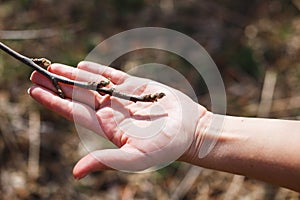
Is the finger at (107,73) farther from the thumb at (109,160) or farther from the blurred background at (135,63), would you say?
the blurred background at (135,63)

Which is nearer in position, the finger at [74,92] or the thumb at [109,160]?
the thumb at [109,160]

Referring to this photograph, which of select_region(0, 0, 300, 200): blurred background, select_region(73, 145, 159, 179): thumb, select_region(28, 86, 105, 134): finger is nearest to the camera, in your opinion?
select_region(73, 145, 159, 179): thumb

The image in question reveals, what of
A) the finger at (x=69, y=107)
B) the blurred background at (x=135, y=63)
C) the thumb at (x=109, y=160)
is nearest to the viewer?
the thumb at (x=109, y=160)

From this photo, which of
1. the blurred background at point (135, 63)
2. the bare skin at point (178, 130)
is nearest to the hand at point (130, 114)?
the bare skin at point (178, 130)

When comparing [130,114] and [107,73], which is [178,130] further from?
[107,73]

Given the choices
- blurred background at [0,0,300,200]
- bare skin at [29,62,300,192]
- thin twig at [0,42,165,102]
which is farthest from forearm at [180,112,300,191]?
blurred background at [0,0,300,200]

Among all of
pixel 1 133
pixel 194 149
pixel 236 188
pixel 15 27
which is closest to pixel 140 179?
pixel 236 188

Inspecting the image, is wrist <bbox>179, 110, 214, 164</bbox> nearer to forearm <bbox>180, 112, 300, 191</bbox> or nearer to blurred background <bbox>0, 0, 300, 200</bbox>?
forearm <bbox>180, 112, 300, 191</bbox>
